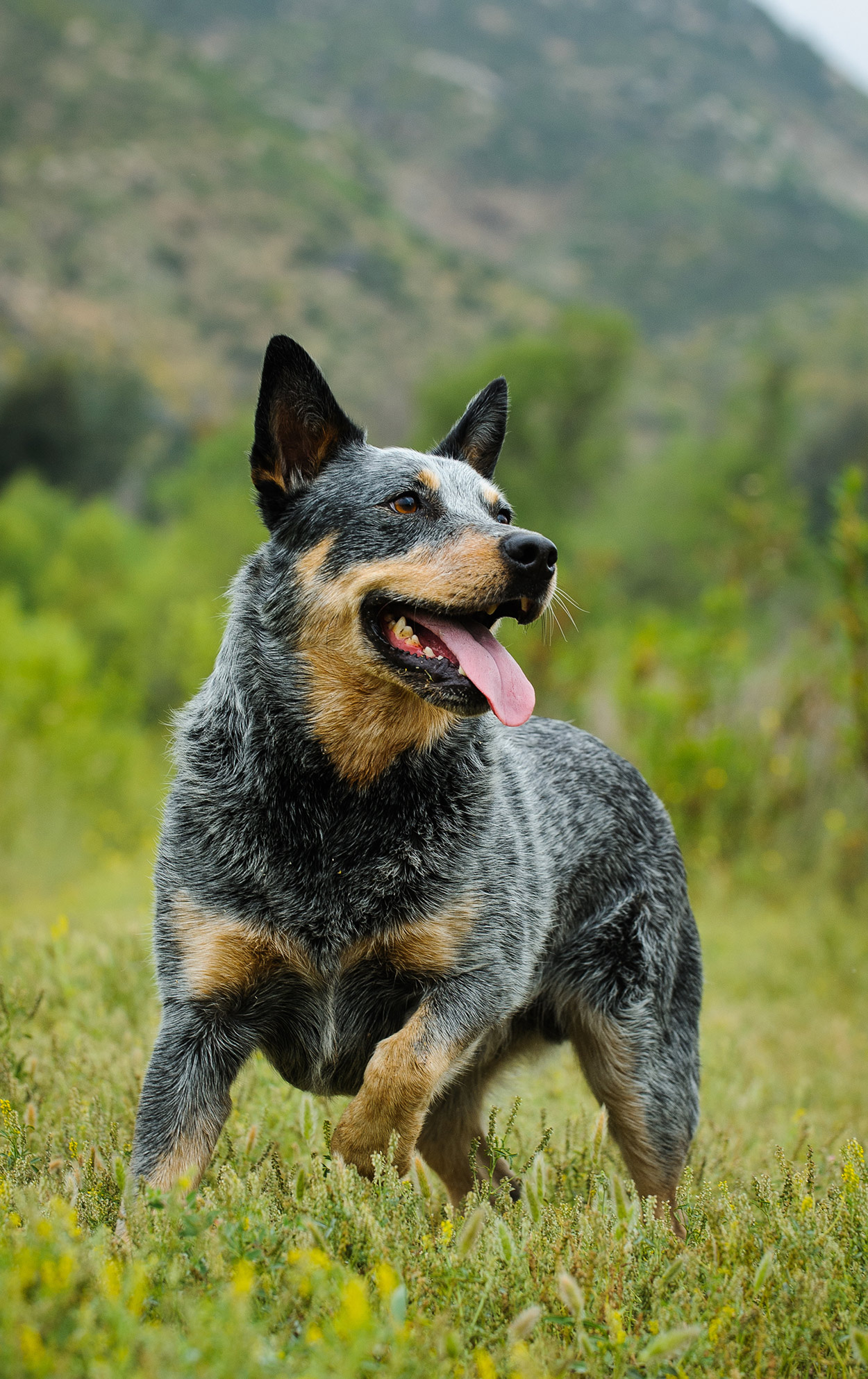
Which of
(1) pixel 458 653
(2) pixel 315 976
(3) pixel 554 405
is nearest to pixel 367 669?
(1) pixel 458 653

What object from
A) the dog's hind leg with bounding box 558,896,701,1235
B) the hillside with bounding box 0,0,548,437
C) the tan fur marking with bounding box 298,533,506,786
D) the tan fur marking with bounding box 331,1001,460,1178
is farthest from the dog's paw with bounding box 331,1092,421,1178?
the hillside with bounding box 0,0,548,437

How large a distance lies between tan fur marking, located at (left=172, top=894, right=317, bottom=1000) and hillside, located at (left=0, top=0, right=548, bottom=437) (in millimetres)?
46417

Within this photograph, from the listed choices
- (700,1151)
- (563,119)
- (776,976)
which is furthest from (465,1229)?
(563,119)

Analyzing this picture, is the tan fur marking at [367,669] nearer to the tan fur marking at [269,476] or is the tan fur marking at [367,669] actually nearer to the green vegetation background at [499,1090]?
the tan fur marking at [269,476]

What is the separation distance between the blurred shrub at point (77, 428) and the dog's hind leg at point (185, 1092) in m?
35.9

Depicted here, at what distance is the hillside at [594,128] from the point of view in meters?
108

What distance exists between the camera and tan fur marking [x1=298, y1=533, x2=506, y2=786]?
3.30 meters

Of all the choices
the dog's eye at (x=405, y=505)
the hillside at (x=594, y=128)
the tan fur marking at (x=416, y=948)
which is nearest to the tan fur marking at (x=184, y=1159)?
the tan fur marking at (x=416, y=948)

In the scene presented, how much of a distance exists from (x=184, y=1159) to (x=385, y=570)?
1764mm

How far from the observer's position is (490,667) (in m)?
3.26

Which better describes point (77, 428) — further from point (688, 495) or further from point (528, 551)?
point (528, 551)

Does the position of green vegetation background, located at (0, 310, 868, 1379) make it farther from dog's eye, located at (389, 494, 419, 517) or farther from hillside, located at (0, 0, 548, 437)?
hillside, located at (0, 0, 548, 437)

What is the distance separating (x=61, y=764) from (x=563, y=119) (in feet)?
503

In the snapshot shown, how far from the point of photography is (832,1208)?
9.30 ft
